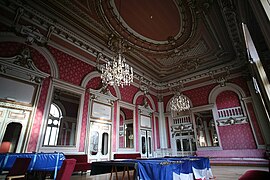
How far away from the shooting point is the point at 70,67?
6.38 meters

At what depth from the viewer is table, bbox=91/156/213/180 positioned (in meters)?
2.97

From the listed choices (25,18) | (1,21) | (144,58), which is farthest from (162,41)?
(1,21)

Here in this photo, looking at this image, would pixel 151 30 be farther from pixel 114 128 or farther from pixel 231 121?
pixel 231 121

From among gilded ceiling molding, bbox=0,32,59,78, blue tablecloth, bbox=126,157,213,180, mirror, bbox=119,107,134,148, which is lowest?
blue tablecloth, bbox=126,157,213,180

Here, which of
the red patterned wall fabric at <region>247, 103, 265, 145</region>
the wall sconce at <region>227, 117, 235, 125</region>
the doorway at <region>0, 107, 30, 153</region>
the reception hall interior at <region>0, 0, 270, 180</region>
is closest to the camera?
the reception hall interior at <region>0, 0, 270, 180</region>

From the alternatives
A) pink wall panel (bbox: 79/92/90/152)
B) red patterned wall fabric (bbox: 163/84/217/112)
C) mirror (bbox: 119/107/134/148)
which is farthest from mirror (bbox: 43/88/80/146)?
red patterned wall fabric (bbox: 163/84/217/112)

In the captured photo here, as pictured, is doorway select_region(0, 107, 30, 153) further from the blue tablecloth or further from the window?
the blue tablecloth

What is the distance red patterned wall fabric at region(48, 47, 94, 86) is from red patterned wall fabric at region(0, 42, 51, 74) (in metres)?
0.48

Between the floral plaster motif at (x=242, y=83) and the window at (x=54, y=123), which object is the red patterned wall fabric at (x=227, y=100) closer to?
the floral plaster motif at (x=242, y=83)

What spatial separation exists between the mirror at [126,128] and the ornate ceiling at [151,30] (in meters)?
2.90

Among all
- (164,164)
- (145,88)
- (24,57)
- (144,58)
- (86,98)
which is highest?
(144,58)

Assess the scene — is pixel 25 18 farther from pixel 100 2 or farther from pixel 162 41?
pixel 162 41

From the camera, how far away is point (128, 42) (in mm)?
7223

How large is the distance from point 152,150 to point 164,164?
21.3 feet
